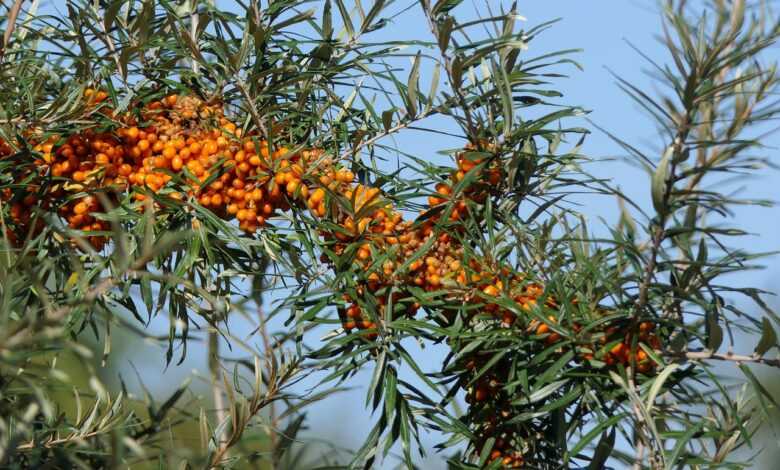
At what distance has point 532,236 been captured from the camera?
768 mm

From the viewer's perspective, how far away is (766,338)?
659 millimetres

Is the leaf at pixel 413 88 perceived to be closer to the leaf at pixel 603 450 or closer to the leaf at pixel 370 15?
the leaf at pixel 370 15

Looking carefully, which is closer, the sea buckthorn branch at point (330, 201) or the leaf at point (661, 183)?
the leaf at point (661, 183)

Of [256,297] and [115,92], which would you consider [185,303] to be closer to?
[256,297]

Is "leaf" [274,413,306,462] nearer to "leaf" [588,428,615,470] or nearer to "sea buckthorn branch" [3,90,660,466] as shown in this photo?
"sea buckthorn branch" [3,90,660,466]

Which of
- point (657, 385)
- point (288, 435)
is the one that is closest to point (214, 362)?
point (288, 435)

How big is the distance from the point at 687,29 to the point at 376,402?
1.14 ft

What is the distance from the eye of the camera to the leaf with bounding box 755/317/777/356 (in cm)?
65

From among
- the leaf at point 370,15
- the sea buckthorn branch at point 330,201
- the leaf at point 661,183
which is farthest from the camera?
the leaf at point 370,15

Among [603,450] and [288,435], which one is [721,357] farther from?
[288,435]

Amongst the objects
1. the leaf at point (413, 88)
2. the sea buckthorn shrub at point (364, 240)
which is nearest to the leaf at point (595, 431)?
the sea buckthorn shrub at point (364, 240)

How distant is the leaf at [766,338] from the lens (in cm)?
65

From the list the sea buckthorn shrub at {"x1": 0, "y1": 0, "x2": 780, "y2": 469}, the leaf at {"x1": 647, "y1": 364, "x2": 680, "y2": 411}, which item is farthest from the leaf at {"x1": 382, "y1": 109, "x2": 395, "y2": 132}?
the leaf at {"x1": 647, "y1": 364, "x2": 680, "y2": 411}

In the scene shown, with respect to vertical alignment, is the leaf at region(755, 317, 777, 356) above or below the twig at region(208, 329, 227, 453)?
above
